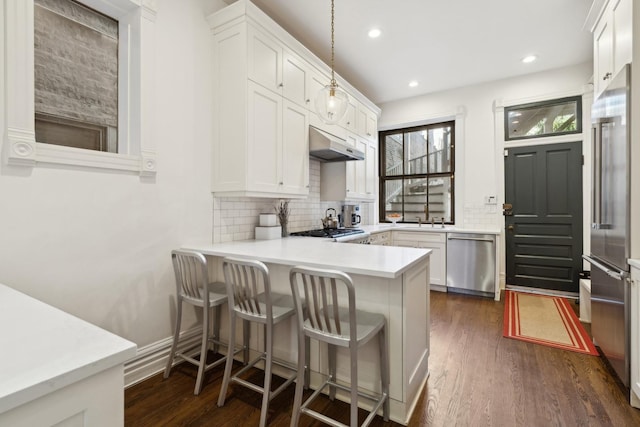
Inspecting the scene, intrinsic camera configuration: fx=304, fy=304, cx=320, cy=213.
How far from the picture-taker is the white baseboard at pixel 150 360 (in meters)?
2.07

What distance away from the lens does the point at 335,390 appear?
193 centimetres

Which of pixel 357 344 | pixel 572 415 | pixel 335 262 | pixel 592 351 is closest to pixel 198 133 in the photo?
pixel 335 262

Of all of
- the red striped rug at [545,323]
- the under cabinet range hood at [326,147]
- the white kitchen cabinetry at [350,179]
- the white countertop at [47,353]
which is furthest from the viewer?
the white kitchen cabinetry at [350,179]

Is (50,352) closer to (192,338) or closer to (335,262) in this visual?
(335,262)

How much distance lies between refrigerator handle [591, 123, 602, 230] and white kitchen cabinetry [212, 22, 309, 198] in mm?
2561

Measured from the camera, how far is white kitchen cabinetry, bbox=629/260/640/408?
178 centimetres

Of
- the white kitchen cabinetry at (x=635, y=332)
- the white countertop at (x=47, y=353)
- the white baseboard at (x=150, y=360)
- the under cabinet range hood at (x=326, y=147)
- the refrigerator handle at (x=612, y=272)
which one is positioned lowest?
the white baseboard at (x=150, y=360)

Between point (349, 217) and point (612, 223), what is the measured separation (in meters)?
3.00

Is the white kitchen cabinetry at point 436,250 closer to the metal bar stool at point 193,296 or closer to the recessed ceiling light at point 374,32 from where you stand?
the recessed ceiling light at point 374,32

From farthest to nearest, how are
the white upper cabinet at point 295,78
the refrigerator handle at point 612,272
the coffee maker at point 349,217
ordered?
the coffee maker at point 349,217 < the white upper cabinet at point 295,78 < the refrigerator handle at point 612,272

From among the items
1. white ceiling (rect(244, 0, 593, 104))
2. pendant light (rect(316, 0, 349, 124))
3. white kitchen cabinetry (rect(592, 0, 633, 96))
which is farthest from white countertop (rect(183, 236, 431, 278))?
white ceiling (rect(244, 0, 593, 104))

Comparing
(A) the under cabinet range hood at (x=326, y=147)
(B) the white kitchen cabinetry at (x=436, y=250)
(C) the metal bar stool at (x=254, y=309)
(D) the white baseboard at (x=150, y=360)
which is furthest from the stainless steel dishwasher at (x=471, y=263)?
(D) the white baseboard at (x=150, y=360)

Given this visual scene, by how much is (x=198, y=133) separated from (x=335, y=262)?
167cm

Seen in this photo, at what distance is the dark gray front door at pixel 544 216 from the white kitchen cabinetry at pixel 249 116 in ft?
11.4
